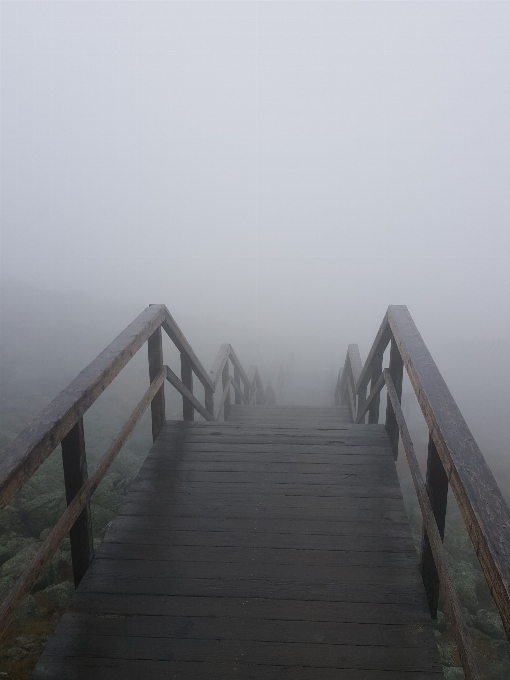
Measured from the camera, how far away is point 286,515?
2.97 metres

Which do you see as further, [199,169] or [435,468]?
[199,169]

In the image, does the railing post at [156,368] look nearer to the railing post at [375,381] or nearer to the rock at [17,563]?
the rock at [17,563]

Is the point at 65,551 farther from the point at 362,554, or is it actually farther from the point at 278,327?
the point at 278,327

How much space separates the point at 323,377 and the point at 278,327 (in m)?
20.4

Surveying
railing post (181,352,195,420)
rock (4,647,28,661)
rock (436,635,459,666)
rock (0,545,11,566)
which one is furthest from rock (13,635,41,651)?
rock (436,635,459,666)

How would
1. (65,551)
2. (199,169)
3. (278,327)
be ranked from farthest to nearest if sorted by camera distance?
(199,169) < (278,327) < (65,551)

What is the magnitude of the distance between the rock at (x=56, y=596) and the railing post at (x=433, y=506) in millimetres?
2315

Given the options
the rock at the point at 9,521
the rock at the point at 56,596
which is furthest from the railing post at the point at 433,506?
the rock at the point at 9,521

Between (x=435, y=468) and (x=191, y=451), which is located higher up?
(x=435, y=468)

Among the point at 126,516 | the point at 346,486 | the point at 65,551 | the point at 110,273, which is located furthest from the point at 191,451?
the point at 110,273

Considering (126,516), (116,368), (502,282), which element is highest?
(116,368)

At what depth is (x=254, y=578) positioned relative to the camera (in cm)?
247

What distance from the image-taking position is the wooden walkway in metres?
2.04

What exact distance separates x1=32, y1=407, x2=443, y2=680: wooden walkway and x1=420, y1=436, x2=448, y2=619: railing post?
71 mm
